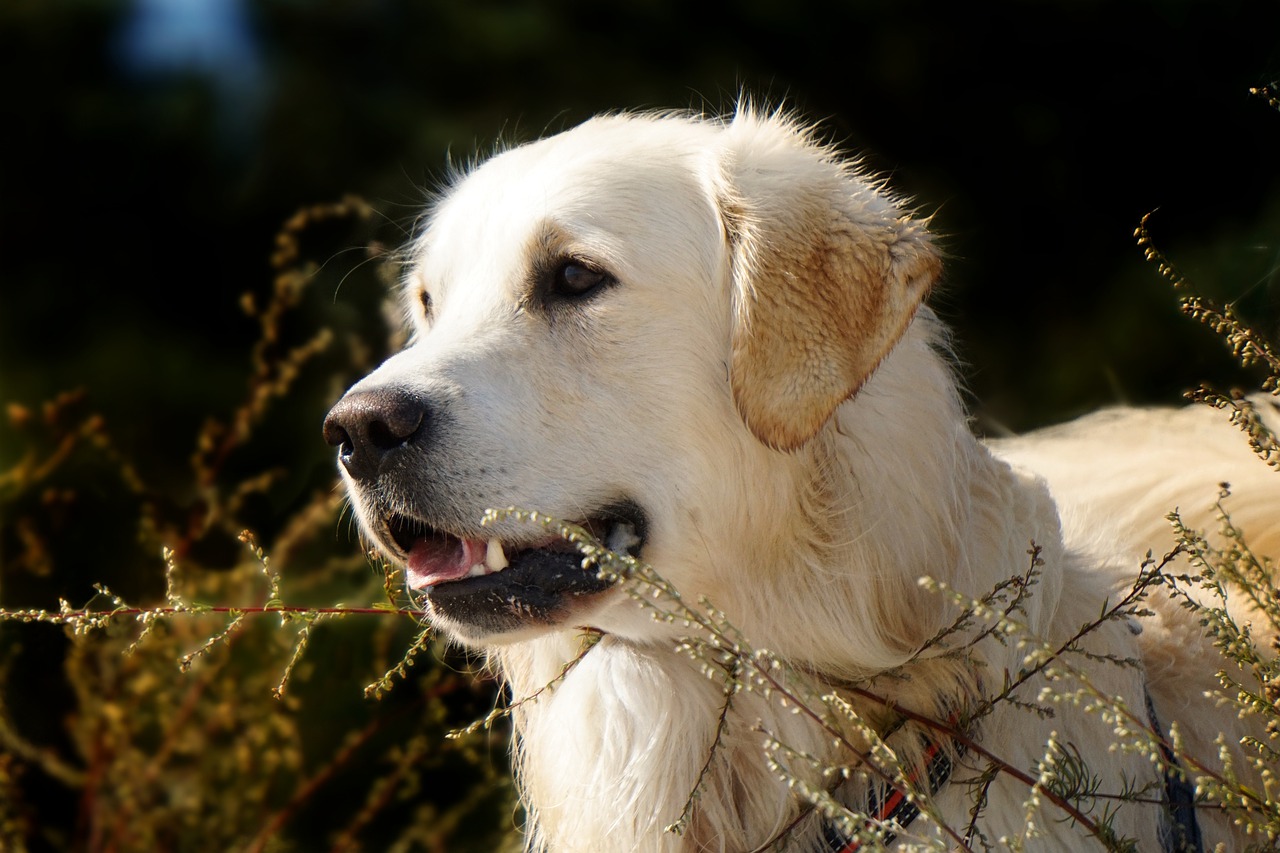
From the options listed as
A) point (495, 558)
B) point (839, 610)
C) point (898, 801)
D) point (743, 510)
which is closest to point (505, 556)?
point (495, 558)

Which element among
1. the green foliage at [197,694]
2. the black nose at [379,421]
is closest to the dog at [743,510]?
the black nose at [379,421]

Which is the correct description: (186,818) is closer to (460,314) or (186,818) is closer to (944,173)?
(460,314)

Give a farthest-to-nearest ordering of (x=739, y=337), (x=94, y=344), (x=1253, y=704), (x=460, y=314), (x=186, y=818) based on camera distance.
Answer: (x=94, y=344) → (x=186, y=818) → (x=460, y=314) → (x=739, y=337) → (x=1253, y=704)

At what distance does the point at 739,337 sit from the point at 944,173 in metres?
3.57

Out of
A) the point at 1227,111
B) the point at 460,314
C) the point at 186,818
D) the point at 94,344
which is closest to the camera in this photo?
the point at 460,314

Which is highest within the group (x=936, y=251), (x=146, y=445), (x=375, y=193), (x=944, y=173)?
(x=936, y=251)

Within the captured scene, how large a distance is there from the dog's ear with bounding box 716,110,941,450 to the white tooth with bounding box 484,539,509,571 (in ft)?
1.46

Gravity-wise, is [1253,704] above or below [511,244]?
above

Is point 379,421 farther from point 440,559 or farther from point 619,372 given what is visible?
point 619,372

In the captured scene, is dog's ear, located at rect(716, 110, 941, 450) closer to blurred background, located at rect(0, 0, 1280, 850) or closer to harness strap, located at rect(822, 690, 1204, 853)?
harness strap, located at rect(822, 690, 1204, 853)

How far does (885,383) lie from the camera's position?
2.18 meters

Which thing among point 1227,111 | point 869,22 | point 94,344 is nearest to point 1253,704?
point 1227,111

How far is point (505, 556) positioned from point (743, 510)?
1.29 ft

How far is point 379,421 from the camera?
1964mm
